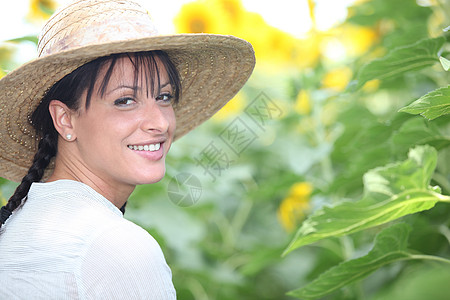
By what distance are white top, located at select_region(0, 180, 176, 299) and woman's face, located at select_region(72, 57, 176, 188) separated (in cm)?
17

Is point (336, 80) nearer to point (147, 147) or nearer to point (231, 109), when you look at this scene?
point (231, 109)

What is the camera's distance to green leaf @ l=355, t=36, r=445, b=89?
1.62 metres

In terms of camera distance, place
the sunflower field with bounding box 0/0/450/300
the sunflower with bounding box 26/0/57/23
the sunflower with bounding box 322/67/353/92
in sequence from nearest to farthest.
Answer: the sunflower field with bounding box 0/0/450/300 < the sunflower with bounding box 26/0/57/23 < the sunflower with bounding box 322/67/353/92

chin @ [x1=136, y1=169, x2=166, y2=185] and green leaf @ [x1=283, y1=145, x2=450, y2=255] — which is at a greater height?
chin @ [x1=136, y1=169, x2=166, y2=185]

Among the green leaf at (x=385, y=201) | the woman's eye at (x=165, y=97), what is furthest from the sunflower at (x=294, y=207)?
the woman's eye at (x=165, y=97)

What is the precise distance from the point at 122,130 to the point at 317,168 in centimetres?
177

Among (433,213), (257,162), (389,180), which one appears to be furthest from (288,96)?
(389,180)

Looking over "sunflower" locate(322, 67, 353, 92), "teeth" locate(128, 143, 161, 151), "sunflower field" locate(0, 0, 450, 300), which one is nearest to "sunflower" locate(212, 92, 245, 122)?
"sunflower field" locate(0, 0, 450, 300)

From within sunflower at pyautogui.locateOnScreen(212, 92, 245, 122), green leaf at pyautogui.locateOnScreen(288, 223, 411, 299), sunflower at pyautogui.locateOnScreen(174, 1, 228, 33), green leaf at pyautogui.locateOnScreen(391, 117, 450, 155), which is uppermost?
green leaf at pyautogui.locateOnScreen(391, 117, 450, 155)

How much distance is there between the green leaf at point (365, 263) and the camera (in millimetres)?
1646

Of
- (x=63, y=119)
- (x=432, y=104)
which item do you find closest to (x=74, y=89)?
(x=63, y=119)

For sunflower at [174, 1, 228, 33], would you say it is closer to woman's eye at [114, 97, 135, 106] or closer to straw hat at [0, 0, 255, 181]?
straw hat at [0, 0, 255, 181]

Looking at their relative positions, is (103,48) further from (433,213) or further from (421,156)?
(433,213)

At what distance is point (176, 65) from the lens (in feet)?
5.99
